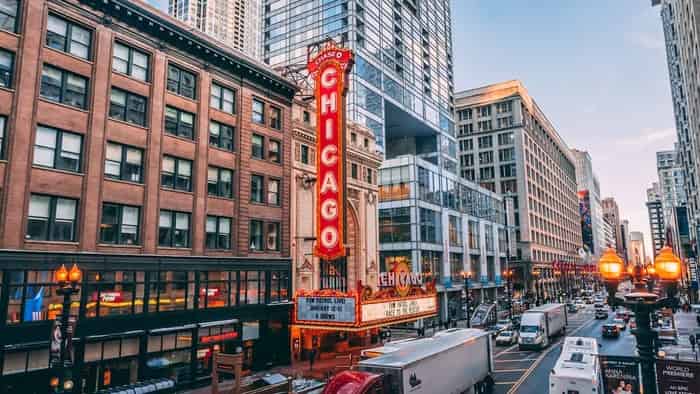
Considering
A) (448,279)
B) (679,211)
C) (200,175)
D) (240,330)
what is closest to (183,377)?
(240,330)

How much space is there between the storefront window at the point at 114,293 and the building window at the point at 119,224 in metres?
1.92

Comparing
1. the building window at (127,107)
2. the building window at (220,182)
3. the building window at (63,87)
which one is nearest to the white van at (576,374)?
the building window at (220,182)

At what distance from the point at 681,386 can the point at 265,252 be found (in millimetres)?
28060

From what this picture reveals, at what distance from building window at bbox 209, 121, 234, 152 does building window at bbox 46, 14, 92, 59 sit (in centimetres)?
955

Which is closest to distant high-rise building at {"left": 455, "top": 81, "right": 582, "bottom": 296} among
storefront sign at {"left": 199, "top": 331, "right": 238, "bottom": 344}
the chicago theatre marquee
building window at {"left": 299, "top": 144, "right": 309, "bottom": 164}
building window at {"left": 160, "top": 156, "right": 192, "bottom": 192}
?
the chicago theatre marquee

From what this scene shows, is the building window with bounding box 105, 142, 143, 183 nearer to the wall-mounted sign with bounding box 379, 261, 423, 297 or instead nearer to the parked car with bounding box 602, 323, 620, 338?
the wall-mounted sign with bounding box 379, 261, 423, 297

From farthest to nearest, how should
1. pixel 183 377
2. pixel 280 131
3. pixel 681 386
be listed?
1. pixel 280 131
2. pixel 183 377
3. pixel 681 386

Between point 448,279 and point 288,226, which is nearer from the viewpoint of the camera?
point 288,226

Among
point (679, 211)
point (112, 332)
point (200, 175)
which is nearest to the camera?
point (112, 332)

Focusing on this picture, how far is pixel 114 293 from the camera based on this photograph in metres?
27.2

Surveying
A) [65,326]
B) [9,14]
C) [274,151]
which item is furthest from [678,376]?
[9,14]

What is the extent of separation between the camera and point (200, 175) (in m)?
33.0

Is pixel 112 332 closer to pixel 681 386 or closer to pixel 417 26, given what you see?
pixel 681 386

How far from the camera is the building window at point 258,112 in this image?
38438 millimetres
